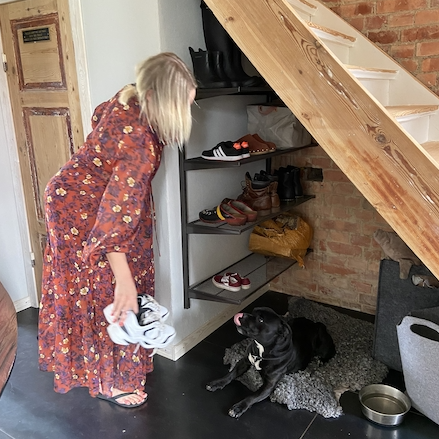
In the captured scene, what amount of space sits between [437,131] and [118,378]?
199 centimetres

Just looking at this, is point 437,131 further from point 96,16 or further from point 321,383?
point 96,16

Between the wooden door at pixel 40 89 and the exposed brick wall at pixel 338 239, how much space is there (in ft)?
4.44

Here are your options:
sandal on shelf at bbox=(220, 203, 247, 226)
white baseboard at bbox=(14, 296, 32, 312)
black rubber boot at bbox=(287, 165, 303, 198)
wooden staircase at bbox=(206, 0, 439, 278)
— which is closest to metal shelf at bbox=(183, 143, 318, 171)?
sandal on shelf at bbox=(220, 203, 247, 226)

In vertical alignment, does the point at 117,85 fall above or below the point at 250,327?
above

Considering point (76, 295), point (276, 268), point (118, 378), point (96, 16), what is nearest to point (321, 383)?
point (276, 268)

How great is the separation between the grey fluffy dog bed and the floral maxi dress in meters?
0.55

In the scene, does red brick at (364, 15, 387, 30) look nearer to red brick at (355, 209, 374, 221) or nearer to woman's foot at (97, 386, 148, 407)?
red brick at (355, 209, 374, 221)

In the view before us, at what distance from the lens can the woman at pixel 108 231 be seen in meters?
1.55

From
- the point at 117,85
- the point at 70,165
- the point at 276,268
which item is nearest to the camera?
the point at 70,165

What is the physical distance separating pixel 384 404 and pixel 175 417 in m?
0.94

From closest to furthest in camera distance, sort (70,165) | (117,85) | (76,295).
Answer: (70,165) → (76,295) → (117,85)

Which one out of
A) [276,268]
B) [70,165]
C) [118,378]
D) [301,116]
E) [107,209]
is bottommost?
[118,378]

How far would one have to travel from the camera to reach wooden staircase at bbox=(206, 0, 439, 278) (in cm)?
133

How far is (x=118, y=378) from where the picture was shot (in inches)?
79.3
